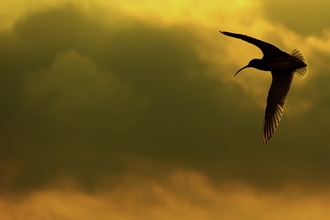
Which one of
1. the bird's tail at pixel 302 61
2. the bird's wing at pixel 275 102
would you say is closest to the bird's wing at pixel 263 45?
the bird's tail at pixel 302 61

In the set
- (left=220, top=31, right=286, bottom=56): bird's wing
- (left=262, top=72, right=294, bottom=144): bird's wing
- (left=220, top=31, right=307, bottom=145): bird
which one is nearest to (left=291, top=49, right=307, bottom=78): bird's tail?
(left=220, top=31, right=307, bottom=145): bird

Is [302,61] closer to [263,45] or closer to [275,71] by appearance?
[275,71]

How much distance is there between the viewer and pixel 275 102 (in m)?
22.6

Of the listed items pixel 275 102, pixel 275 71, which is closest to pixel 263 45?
pixel 275 71

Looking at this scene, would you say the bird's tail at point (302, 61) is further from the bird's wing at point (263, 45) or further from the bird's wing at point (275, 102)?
the bird's wing at point (263, 45)

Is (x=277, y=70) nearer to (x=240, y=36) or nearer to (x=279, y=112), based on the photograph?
(x=279, y=112)

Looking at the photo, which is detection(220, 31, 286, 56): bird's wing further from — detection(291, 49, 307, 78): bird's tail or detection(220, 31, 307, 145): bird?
detection(291, 49, 307, 78): bird's tail

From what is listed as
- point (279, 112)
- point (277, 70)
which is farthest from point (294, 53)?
point (279, 112)

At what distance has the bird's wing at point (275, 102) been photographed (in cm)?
2194

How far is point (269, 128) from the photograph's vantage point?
22.8 m

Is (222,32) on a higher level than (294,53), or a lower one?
lower

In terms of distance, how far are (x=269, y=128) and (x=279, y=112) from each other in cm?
64

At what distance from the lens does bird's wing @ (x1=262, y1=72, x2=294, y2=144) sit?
72.0 ft

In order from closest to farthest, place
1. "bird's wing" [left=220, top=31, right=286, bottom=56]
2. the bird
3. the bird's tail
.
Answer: "bird's wing" [left=220, top=31, right=286, bottom=56]
the bird
the bird's tail
